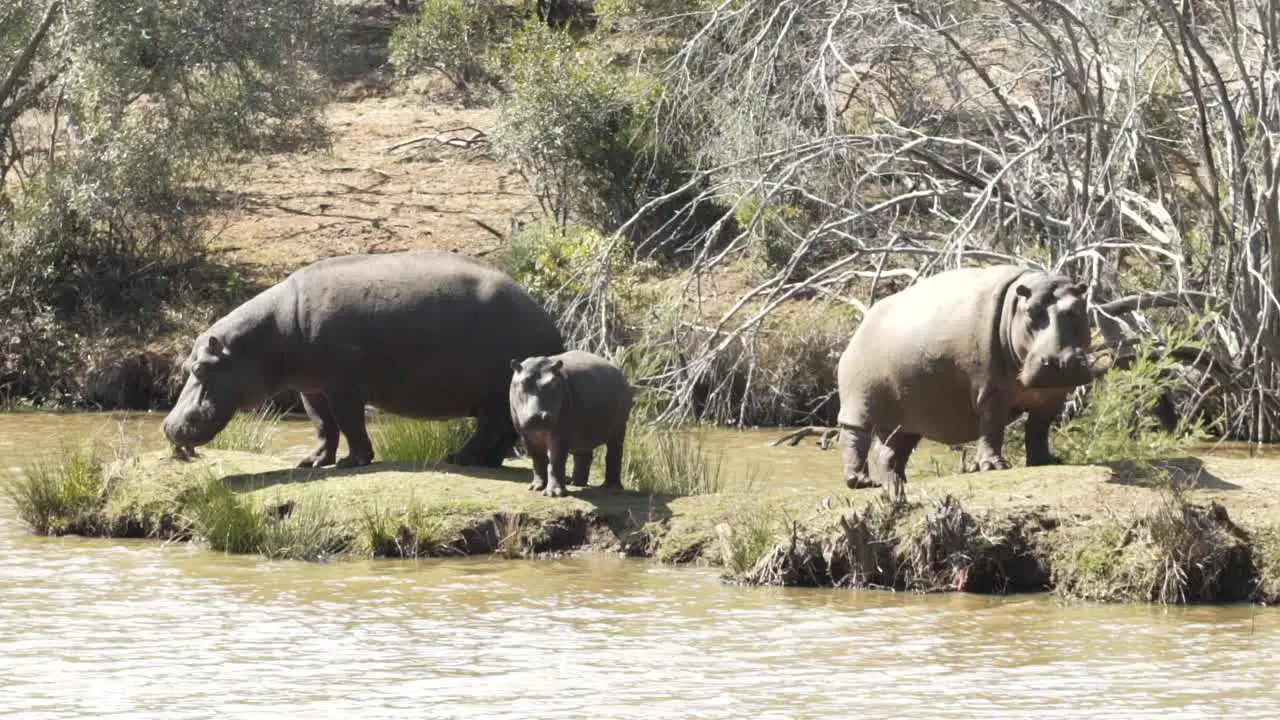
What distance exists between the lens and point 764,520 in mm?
10508

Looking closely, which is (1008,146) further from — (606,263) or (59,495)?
(59,495)

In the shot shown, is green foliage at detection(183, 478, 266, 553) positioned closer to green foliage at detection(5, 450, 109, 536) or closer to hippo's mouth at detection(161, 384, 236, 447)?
hippo's mouth at detection(161, 384, 236, 447)

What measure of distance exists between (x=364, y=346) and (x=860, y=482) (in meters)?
3.23

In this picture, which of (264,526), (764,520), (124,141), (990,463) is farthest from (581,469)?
(124,141)

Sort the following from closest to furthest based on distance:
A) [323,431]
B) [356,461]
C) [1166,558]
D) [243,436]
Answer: [1166,558] → [356,461] → [323,431] → [243,436]

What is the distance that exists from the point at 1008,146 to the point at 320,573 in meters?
10.2

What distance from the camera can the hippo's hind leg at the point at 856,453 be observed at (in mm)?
11062

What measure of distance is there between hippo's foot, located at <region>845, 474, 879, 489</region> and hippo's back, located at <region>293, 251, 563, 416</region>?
2312 mm

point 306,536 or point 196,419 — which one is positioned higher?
point 196,419

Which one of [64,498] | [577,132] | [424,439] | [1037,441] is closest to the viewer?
[1037,441]

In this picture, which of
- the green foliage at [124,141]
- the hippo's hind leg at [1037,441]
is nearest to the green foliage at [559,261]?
the green foliage at [124,141]

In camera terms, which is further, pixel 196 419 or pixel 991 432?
pixel 196 419

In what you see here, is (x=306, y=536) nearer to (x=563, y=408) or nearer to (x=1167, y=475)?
(x=563, y=408)

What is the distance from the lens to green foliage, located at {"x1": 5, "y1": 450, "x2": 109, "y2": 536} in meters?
12.4
